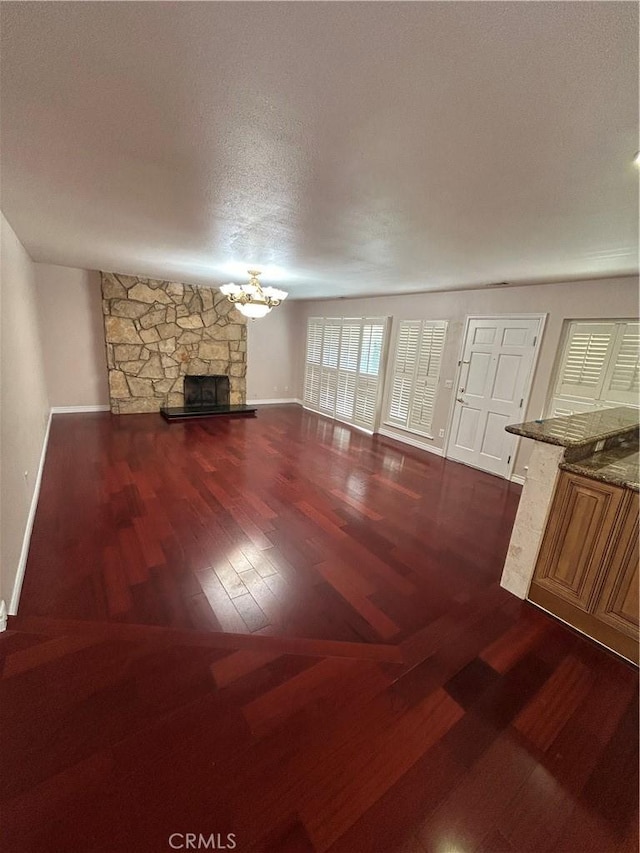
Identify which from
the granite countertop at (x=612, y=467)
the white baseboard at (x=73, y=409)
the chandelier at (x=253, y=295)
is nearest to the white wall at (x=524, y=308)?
the granite countertop at (x=612, y=467)

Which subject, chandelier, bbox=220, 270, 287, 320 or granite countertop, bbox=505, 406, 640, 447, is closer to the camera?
granite countertop, bbox=505, 406, 640, 447

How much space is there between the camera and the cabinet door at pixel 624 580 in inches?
69.8

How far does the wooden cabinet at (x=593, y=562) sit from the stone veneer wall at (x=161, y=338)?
245 inches

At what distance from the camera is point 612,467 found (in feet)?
6.54

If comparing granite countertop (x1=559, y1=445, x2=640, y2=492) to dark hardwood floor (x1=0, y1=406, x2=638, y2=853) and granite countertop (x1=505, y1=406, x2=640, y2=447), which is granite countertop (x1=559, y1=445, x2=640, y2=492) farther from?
dark hardwood floor (x1=0, y1=406, x2=638, y2=853)

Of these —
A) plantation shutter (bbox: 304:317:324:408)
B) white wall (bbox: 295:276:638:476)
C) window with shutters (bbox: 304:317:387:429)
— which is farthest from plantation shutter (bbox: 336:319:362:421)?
plantation shutter (bbox: 304:317:324:408)

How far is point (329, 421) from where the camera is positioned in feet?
22.3

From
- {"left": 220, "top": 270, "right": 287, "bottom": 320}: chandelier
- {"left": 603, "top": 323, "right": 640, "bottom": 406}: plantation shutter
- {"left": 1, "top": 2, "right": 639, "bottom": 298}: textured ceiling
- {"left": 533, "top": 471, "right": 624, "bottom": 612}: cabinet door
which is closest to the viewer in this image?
{"left": 1, "top": 2, "right": 639, "bottom": 298}: textured ceiling

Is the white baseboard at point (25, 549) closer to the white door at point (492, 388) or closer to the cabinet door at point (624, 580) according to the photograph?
the cabinet door at point (624, 580)

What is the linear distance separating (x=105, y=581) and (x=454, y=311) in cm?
500

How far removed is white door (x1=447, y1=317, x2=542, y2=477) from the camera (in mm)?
4074

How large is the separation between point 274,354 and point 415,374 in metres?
3.57

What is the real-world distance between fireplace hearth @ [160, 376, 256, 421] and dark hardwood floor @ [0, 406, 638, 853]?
11.3 feet

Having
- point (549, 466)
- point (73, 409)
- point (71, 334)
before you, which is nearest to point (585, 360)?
point (549, 466)
